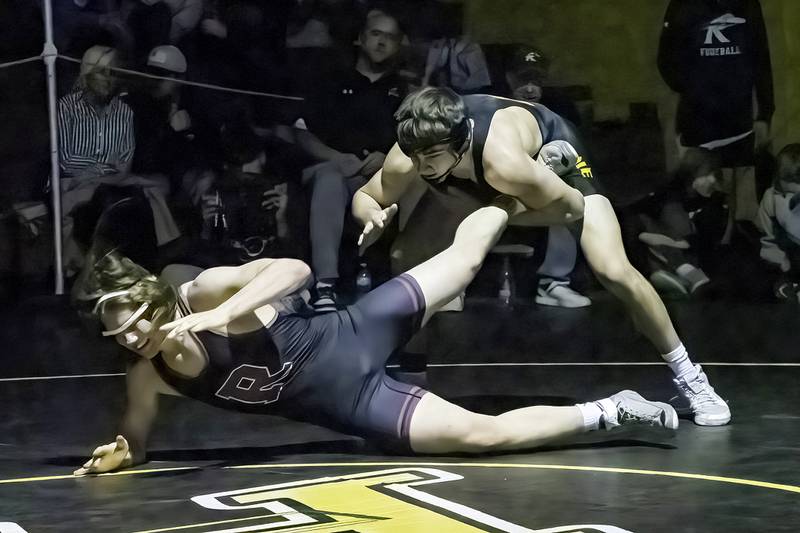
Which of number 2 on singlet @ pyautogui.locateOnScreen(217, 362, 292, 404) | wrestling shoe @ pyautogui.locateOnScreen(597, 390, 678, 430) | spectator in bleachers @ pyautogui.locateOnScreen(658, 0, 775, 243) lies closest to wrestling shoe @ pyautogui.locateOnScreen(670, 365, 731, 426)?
wrestling shoe @ pyautogui.locateOnScreen(597, 390, 678, 430)

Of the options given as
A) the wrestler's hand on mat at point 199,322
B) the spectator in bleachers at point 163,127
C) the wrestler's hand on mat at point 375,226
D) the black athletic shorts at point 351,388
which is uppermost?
the spectator in bleachers at point 163,127

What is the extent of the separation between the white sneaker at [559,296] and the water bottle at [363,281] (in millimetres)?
1017

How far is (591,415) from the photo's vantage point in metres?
3.85

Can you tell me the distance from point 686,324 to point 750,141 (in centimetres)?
152

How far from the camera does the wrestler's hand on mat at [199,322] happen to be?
11.2 ft

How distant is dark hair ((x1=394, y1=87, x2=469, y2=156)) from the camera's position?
13.1ft

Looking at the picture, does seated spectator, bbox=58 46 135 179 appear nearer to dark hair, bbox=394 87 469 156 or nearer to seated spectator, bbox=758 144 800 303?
dark hair, bbox=394 87 469 156

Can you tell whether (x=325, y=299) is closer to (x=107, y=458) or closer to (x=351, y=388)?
(x=351, y=388)

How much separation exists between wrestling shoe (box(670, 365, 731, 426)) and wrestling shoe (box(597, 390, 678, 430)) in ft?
1.10

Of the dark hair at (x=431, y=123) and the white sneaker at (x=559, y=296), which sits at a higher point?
the dark hair at (x=431, y=123)

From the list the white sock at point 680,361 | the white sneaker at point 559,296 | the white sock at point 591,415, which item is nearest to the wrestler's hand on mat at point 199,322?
the white sock at point 591,415

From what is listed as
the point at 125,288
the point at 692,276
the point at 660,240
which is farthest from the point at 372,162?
the point at 125,288

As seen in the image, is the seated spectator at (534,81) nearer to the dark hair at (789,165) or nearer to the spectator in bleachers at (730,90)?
the spectator in bleachers at (730,90)

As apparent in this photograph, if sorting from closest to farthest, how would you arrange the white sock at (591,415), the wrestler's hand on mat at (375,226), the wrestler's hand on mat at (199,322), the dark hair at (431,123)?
the wrestler's hand on mat at (199,322), the white sock at (591,415), the dark hair at (431,123), the wrestler's hand on mat at (375,226)
